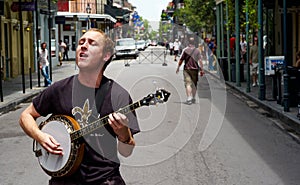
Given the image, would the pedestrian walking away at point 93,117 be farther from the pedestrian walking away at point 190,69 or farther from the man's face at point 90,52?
the pedestrian walking away at point 190,69

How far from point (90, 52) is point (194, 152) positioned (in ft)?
20.0

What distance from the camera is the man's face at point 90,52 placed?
3.60m

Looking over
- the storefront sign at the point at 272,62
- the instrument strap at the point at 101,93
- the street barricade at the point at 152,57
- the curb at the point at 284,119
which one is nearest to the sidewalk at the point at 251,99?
the curb at the point at 284,119

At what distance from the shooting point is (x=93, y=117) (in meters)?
3.62

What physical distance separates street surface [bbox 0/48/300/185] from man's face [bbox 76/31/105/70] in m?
0.62

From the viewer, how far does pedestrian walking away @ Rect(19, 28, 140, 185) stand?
3.57 metres

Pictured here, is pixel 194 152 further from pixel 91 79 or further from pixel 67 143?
pixel 67 143

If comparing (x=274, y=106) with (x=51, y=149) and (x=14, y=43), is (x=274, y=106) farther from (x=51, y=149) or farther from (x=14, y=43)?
(x=14, y=43)

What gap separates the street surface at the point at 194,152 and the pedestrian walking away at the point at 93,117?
0.56 m

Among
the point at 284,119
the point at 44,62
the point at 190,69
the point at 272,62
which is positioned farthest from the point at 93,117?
the point at 44,62

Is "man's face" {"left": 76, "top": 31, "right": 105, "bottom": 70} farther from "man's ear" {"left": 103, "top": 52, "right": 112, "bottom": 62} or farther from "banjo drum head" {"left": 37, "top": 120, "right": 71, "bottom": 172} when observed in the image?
"banjo drum head" {"left": 37, "top": 120, "right": 71, "bottom": 172}

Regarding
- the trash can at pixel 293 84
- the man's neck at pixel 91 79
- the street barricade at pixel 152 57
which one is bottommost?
the trash can at pixel 293 84

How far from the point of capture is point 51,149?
354cm

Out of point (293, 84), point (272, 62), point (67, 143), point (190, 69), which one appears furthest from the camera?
point (272, 62)
